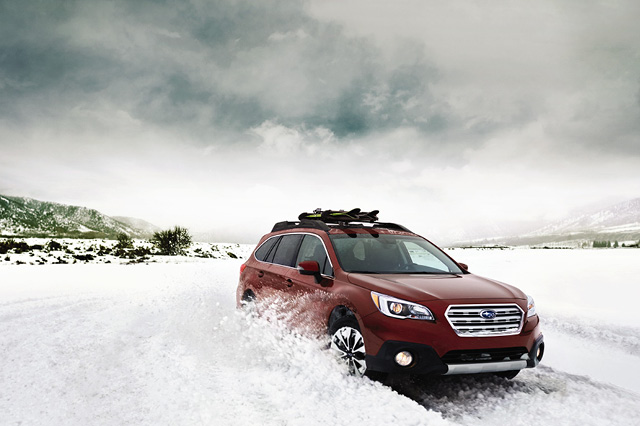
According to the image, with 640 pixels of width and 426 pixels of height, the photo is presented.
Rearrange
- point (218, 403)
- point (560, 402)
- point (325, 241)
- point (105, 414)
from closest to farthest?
point (105, 414) < point (218, 403) < point (560, 402) < point (325, 241)

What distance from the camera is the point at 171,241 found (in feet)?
92.8

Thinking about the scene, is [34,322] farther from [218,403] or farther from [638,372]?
[638,372]

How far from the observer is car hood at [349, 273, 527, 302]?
150 inches

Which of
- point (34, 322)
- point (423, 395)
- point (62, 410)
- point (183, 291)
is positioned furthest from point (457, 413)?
point (183, 291)

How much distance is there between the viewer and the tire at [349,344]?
3844 mm

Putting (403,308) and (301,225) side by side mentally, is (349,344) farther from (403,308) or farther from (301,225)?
(301,225)

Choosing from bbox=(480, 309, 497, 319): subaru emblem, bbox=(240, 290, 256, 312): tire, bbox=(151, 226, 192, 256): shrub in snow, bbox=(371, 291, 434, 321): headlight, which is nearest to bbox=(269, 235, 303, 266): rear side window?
bbox=(240, 290, 256, 312): tire

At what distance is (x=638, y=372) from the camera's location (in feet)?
15.6

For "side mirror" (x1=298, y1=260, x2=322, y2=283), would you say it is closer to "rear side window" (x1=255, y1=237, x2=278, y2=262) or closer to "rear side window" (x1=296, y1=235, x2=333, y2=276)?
"rear side window" (x1=296, y1=235, x2=333, y2=276)

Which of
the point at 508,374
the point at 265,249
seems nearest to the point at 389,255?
the point at 508,374

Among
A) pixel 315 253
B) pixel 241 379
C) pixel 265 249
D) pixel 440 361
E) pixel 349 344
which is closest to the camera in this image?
pixel 440 361

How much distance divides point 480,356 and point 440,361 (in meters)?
0.39

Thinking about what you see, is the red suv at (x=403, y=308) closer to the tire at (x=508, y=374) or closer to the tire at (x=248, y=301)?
the tire at (x=508, y=374)

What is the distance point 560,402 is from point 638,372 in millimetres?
1886
